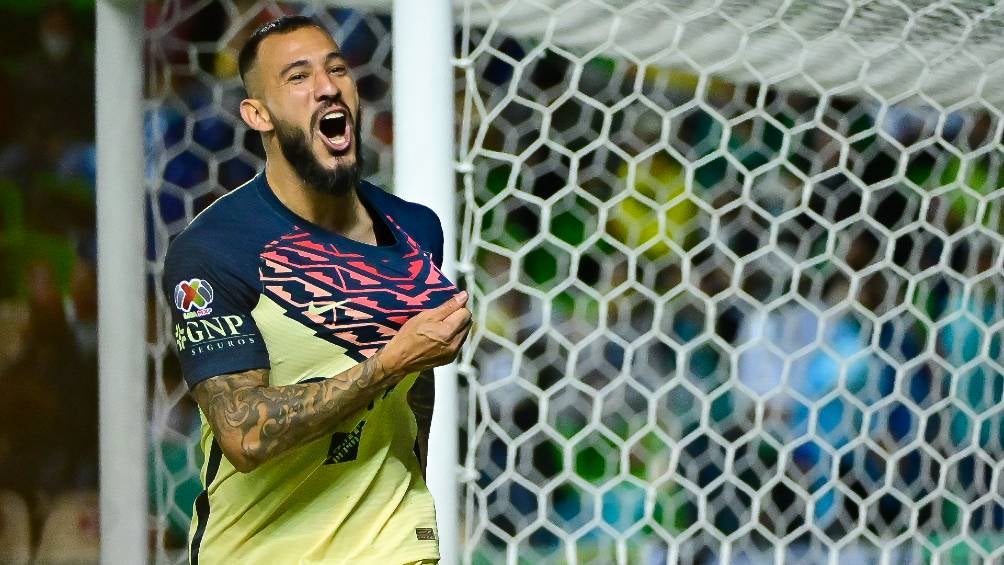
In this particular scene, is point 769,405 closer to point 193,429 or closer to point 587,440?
point 587,440

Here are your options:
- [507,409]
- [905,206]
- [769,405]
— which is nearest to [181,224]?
[507,409]

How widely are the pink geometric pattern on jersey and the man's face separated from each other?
5cm

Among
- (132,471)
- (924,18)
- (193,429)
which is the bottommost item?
(193,429)

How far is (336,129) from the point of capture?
860mm

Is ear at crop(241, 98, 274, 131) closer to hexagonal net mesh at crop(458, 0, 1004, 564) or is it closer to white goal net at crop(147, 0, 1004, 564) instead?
white goal net at crop(147, 0, 1004, 564)

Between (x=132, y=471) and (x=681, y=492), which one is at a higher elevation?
(x=132, y=471)

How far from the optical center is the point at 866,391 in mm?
2299

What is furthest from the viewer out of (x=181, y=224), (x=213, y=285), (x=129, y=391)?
(x=181, y=224)

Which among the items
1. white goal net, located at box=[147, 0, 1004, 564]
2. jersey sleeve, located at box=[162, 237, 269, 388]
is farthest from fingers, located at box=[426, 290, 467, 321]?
white goal net, located at box=[147, 0, 1004, 564]

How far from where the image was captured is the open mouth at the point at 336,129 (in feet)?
2.76

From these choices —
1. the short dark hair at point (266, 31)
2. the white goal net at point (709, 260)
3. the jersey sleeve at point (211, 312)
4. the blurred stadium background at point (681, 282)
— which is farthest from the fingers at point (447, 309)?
the blurred stadium background at point (681, 282)

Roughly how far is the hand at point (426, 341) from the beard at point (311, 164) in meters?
0.14

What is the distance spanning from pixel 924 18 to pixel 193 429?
4.26 ft

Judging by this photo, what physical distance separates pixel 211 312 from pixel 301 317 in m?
0.06
